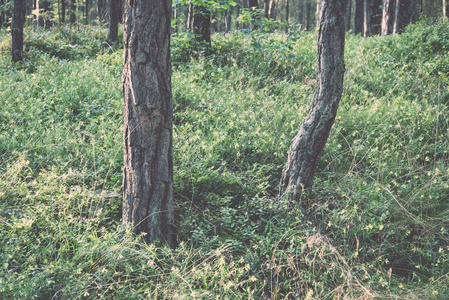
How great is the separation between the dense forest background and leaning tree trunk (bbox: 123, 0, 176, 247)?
25cm

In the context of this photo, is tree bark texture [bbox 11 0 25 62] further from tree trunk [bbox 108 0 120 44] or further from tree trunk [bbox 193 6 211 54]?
tree trunk [bbox 193 6 211 54]

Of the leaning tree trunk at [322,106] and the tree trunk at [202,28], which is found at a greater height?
the tree trunk at [202,28]

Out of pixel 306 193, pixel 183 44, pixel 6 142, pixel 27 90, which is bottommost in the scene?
pixel 306 193

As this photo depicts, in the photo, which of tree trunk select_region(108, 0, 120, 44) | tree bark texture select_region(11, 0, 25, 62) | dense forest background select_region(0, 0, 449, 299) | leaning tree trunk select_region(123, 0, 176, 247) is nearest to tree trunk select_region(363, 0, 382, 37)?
dense forest background select_region(0, 0, 449, 299)

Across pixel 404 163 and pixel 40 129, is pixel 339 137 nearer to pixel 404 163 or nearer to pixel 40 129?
pixel 404 163

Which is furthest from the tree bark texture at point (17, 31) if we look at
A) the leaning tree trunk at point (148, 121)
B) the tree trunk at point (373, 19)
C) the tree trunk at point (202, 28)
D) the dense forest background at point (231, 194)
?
the tree trunk at point (373, 19)

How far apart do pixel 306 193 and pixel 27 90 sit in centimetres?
464

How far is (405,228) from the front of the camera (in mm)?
3377

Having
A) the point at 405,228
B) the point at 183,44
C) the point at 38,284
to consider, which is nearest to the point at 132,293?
the point at 38,284

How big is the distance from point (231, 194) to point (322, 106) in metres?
1.44

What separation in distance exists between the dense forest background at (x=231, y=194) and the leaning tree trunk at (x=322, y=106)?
0.30 meters

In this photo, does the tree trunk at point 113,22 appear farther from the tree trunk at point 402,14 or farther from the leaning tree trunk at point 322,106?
the tree trunk at point 402,14

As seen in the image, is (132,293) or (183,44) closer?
(132,293)

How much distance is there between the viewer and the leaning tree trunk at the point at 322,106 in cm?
345
